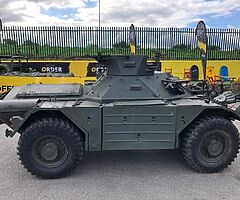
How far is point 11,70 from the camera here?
39.8ft

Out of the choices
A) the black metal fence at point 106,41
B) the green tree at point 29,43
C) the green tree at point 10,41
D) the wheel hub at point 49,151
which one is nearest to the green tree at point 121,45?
the black metal fence at point 106,41

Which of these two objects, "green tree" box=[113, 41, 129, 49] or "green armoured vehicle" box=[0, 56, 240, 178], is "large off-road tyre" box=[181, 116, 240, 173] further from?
"green tree" box=[113, 41, 129, 49]

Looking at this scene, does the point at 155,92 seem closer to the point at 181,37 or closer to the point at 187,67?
the point at 187,67

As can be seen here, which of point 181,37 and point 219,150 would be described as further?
point 181,37

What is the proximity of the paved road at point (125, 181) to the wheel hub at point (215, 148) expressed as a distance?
30cm

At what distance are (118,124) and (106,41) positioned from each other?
9.97 meters

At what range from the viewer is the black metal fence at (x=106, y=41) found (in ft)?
46.1

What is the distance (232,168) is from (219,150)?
392 mm

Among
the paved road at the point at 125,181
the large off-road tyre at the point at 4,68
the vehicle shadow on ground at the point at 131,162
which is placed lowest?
the paved road at the point at 125,181

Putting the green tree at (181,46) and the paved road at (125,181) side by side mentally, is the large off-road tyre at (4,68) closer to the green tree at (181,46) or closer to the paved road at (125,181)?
the green tree at (181,46)

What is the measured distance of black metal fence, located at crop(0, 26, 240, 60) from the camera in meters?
14.1

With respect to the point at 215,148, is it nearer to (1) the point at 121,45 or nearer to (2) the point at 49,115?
(2) the point at 49,115

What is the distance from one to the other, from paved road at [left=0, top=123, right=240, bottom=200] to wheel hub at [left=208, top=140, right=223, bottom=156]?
0.98 feet

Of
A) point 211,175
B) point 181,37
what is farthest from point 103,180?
point 181,37
